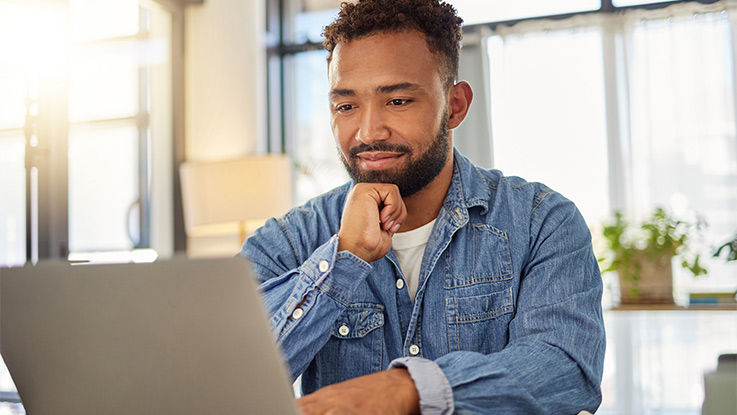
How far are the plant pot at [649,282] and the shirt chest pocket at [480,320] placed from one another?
2338 millimetres

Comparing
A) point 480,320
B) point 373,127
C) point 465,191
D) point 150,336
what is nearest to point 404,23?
point 373,127

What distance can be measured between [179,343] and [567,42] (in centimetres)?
395

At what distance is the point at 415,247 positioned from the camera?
132 centimetres

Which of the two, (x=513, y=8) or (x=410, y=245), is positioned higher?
(x=513, y=8)

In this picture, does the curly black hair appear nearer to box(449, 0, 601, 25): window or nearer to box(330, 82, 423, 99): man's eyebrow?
box(330, 82, 423, 99): man's eyebrow

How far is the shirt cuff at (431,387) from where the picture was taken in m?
0.80

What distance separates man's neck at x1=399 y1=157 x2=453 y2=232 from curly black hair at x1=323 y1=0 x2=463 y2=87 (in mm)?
192

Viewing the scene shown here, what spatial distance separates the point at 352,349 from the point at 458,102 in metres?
0.54

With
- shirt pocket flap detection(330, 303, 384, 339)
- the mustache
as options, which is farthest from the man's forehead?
shirt pocket flap detection(330, 303, 384, 339)

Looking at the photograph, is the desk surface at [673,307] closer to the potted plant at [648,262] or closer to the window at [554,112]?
the potted plant at [648,262]

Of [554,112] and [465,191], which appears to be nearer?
[465,191]

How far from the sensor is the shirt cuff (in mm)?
801

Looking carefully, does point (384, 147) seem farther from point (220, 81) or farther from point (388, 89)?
point (220, 81)

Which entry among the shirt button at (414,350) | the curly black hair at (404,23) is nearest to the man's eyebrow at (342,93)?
the curly black hair at (404,23)
